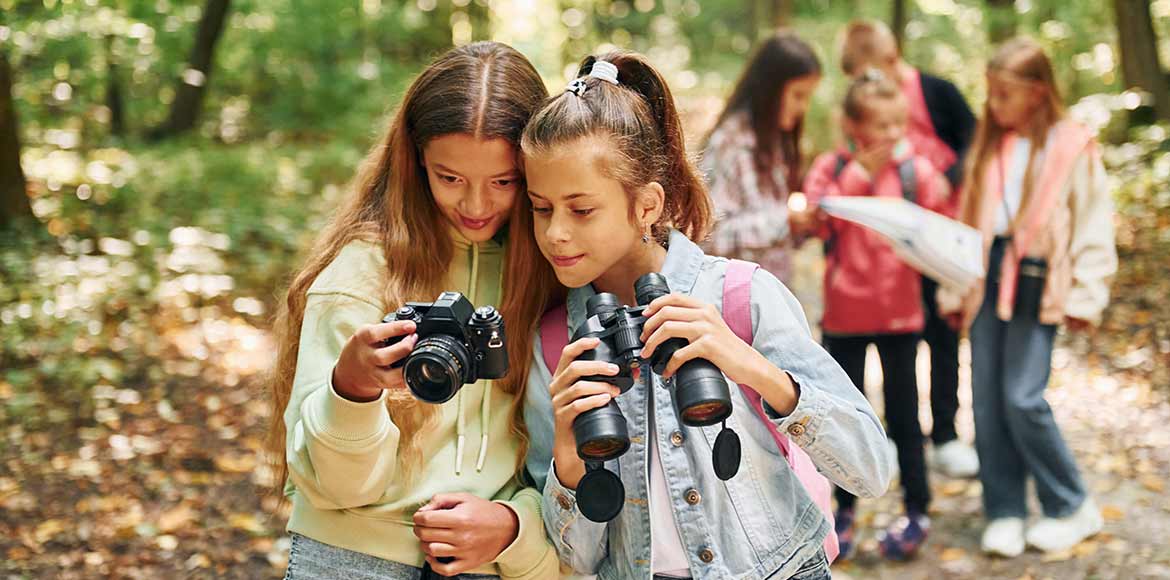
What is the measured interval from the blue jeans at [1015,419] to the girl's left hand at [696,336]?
3.02 metres

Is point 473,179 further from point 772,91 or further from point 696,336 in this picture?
Answer: point 772,91

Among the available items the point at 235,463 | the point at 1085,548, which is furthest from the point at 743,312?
the point at 235,463

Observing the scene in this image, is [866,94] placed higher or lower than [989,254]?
higher

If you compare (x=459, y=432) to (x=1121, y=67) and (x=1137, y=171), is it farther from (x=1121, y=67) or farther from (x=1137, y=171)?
(x=1121, y=67)

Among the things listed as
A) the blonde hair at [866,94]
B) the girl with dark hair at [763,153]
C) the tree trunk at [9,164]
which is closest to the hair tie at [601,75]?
the girl with dark hair at [763,153]

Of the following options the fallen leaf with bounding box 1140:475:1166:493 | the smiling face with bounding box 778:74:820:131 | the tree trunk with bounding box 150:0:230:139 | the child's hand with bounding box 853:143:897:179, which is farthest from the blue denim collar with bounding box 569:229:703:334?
the tree trunk with bounding box 150:0:230:139

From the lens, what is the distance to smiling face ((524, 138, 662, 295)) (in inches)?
85.0

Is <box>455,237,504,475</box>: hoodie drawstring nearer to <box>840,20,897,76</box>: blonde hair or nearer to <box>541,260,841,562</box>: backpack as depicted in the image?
<box>541,260,841,562</box>: backpack

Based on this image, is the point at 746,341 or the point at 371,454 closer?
the point at 371,454

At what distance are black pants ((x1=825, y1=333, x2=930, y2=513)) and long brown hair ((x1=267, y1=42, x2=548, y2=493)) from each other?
9.31 feet

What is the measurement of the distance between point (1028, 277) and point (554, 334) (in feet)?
9.64

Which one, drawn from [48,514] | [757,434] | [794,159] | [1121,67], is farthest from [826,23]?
[757,434]

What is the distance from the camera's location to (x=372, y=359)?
1927 mm

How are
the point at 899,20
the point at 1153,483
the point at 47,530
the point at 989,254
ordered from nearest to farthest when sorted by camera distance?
1. the point at 47,530
2. the point at 989,254
3. the point at 1153,483
4. the point at 899,20
